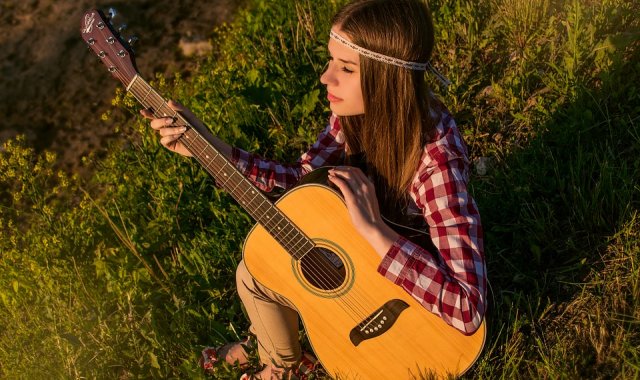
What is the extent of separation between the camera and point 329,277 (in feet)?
8.25

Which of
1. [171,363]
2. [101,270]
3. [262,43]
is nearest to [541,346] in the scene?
[171,363]

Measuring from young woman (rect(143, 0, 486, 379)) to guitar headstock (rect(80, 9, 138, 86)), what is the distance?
229mm

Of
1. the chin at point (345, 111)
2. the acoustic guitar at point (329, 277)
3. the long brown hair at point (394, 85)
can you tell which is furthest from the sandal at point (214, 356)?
the chin at point (345, 111)

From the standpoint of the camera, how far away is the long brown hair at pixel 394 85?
2.36 metres

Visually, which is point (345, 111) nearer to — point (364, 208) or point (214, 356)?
point (364, 208)

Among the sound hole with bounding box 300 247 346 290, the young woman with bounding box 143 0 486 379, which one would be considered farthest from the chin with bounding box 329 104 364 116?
the sound hole with bounding box 300 247 346 290

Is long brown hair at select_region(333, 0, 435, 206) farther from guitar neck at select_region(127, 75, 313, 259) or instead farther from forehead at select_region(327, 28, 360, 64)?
guitar neck at select_region(127, 75, 313, 259)

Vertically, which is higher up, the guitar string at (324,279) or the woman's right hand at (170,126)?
the guitar string at (324,279)

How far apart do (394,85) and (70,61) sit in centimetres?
564

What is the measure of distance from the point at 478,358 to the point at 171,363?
1.53m

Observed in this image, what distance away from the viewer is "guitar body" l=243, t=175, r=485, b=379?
2.41 m

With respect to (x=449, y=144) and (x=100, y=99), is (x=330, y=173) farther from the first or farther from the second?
(x=100, y=99)

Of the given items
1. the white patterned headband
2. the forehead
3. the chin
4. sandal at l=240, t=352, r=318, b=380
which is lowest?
sandal at l=240, t=352, r=318, b=380

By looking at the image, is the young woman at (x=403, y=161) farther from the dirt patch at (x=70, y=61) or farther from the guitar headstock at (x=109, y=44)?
the dirt patch at (x=70, y=61)
